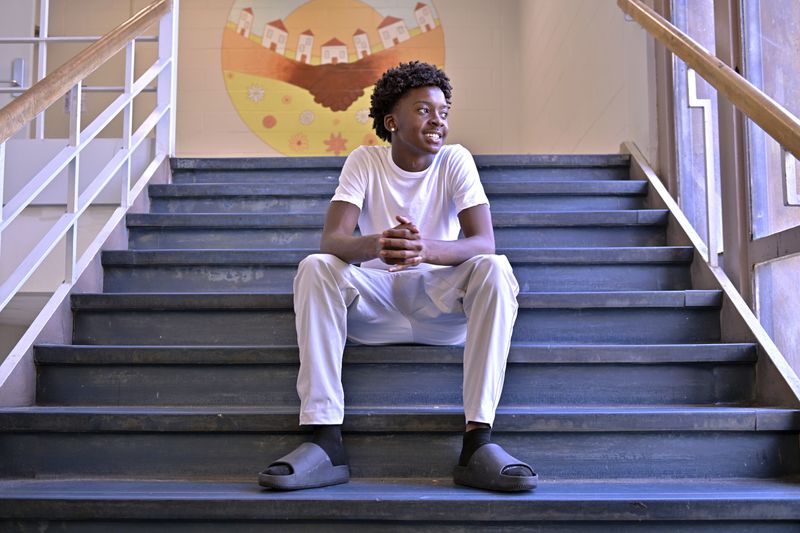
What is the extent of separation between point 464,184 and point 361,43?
381 cm

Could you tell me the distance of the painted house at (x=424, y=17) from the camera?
223 inches

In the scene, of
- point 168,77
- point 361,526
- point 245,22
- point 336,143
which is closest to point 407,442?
point 361,526

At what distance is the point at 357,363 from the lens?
2.04 meters

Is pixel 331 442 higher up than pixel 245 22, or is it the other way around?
pixel 245 22

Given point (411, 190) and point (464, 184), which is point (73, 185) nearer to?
point (411, 190)

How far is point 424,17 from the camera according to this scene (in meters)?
5.68

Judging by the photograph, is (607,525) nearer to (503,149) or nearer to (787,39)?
(787,39)

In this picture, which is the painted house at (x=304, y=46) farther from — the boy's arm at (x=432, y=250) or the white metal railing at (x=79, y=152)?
the boy's arm at (x=432, y=250)

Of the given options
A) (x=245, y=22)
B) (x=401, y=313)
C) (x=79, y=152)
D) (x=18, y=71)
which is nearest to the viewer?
(x=401, y=313)

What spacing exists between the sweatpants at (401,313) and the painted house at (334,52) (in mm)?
3898

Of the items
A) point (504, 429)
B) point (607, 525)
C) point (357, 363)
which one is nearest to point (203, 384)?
point (357, 363)

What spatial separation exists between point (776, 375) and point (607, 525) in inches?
25.5

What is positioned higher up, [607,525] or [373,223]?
[373,223]

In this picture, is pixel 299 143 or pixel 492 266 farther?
pixel 299 143
